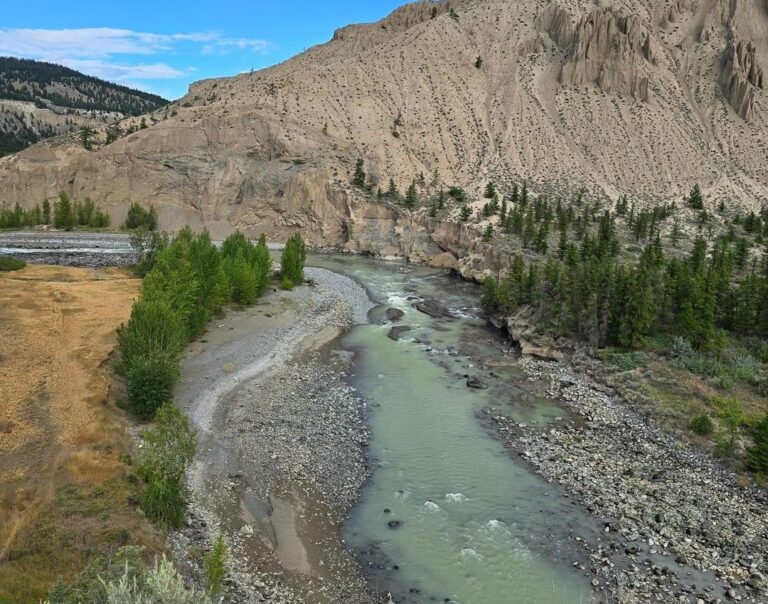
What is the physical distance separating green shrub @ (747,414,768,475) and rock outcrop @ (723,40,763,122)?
97.8 metres

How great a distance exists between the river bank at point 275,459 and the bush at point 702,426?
14711mm

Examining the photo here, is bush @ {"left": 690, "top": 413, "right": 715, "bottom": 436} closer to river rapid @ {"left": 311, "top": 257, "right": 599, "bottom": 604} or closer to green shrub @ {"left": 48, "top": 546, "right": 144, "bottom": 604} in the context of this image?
river rapid @ {"left": 311, "top": 257, "right": 599, "bottom": 604}

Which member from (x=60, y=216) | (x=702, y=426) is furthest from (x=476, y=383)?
(x=60, y=216)

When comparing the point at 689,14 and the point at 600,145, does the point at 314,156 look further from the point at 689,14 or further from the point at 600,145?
the point at 689,14

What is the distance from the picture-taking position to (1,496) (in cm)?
1609

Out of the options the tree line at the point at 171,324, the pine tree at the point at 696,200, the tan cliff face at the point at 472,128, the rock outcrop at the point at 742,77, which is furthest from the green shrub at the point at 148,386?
the rock outcrop at the point at 742,77

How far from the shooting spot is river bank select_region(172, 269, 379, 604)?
1625cm

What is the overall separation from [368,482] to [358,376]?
1218 centimetres

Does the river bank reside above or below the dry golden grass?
below

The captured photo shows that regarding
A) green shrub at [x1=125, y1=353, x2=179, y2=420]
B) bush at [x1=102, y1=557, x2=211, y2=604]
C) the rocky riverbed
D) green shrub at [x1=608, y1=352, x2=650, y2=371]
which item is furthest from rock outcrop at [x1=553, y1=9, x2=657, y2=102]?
bush at [x1=102, y1=557, x2=211, y2=604]

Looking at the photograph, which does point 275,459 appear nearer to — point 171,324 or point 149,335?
point 149,335

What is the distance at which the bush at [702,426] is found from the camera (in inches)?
991

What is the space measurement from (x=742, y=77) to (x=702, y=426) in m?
100

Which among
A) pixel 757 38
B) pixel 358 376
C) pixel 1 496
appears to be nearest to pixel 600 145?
pixel 757 38
